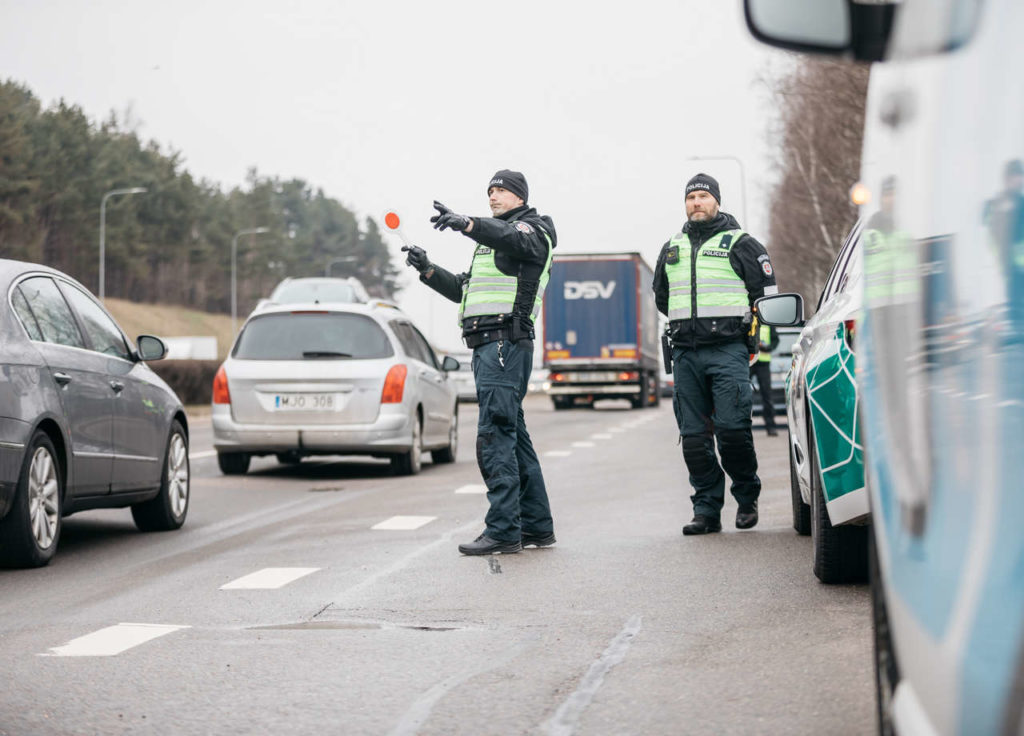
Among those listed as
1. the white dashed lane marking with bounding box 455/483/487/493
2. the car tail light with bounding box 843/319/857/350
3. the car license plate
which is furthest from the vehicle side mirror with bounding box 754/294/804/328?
the car license plate

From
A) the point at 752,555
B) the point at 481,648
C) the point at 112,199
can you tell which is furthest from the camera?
the point at 112,199

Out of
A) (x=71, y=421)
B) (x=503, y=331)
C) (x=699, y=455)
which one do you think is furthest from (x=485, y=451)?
(x=71, y=421)

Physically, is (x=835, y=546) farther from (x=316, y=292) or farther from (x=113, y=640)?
(x=316, y=292)

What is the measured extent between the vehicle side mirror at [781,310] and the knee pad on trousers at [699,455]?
119 centimetres

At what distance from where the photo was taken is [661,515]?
34.7 feet

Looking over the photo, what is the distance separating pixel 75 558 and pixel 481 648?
3.70 m

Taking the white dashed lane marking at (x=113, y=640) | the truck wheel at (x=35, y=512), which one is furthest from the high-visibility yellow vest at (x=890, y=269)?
the truck wheel at (x=35, y=512)

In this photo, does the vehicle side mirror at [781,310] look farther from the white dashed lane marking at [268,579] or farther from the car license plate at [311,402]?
the car license plate at [311,402]

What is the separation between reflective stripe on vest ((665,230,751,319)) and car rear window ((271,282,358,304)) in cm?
2935

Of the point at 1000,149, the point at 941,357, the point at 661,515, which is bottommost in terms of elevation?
the point at 661,515

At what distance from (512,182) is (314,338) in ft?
21.1

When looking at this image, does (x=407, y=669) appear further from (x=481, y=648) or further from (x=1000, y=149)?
(x=1000, y=149)

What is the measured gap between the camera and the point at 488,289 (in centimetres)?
847

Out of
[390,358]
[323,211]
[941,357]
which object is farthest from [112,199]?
[941,357]
